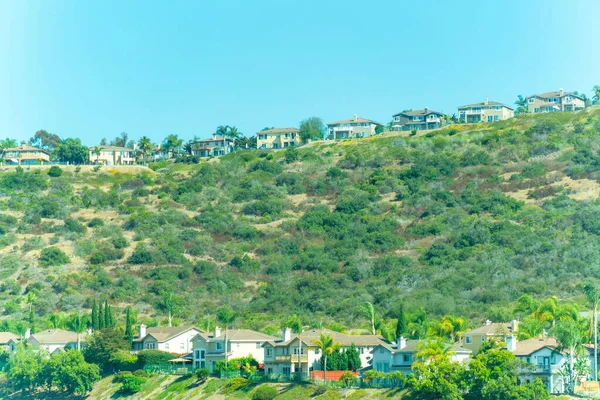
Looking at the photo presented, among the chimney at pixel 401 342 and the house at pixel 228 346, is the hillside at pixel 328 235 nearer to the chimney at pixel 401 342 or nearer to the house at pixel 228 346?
the chimney at pixel 401 342

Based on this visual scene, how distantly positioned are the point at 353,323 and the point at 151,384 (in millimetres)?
30105

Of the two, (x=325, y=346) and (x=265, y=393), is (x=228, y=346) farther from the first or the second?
(x=265, y=393)

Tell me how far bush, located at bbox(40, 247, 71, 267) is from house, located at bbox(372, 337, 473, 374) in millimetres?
71218

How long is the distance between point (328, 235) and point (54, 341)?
196 feet

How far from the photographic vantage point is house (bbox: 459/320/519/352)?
324ft

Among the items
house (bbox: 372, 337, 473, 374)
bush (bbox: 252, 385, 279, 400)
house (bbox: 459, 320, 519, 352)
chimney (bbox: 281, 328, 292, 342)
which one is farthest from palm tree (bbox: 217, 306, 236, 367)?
house (bbox: 459, 320, 519, 352)

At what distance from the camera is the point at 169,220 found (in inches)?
6973

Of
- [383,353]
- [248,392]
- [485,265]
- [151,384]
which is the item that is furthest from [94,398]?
[485,265]

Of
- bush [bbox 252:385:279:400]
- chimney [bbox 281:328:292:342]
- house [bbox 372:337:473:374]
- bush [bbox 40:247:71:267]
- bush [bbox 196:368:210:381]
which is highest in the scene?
bush [bbox 40:247:71:267]

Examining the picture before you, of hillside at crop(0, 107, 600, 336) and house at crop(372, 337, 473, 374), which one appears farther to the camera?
hillside at crop(0, 107, 600, 336)

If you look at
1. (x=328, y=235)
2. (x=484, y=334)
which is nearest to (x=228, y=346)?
(x=484, y=334)

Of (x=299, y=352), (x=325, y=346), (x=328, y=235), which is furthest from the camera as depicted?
(x=328, y=235)

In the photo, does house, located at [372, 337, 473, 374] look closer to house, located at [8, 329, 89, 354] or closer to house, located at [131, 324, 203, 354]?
house, located at [131, 324, 203, 354]

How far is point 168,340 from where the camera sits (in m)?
113
